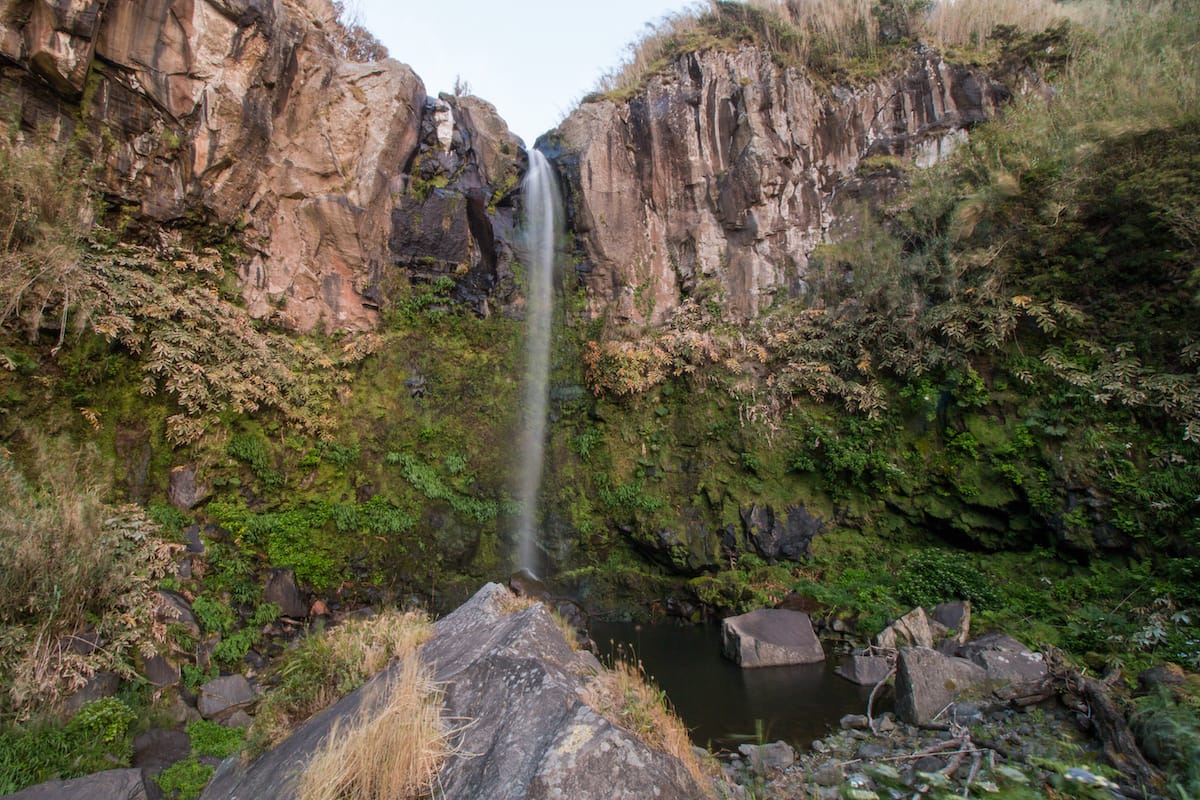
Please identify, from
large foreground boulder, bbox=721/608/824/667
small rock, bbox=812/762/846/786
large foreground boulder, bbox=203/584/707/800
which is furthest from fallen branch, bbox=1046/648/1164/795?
large foreground boulder, bbox=721/608/824/667

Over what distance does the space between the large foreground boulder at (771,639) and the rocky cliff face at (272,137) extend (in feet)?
28.7

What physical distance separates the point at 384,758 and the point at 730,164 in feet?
47.1

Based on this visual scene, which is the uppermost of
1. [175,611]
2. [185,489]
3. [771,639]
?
[185,489]

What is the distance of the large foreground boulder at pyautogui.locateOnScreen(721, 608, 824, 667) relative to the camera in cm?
803

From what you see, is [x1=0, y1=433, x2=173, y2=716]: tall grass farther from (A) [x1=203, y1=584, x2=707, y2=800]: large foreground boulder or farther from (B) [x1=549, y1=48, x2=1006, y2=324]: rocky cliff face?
(B) [x1=549, y1=48, x2=1006, y2=324]: rocky cliff face

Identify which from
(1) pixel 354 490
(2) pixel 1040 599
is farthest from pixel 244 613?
(2) pixel 1040 599

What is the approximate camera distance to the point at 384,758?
287 cm

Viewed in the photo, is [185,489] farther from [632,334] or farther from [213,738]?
[632,334]

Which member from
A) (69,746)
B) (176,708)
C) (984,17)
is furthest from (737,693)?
(984,17)

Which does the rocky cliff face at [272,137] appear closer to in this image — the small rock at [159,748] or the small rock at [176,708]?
the small rock at [176,708]

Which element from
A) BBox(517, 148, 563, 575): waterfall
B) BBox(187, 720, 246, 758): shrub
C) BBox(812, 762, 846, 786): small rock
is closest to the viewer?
BBox(812, 762, 846, 786): small rock

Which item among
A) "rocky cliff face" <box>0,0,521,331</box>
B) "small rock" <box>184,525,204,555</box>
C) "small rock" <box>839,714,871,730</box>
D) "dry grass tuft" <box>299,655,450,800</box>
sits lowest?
"small rock" <box>839,714,871,730</box>

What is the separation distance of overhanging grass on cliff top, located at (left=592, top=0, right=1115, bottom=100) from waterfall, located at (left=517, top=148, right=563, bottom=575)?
3.28 metres

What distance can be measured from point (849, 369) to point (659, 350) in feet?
12.6
